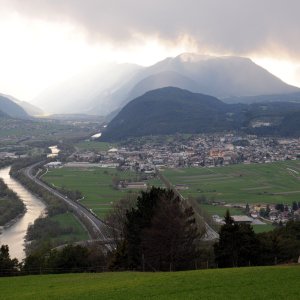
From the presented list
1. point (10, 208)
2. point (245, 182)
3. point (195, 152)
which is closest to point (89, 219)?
point (10, 208)

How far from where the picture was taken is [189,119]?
16912 cm

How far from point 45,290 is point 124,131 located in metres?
150

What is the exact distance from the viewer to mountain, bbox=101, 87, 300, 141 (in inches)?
6102

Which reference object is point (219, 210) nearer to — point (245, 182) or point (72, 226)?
point (72, 226)

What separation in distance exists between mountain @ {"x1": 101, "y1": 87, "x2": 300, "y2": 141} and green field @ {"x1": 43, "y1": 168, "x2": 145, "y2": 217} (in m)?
64.6

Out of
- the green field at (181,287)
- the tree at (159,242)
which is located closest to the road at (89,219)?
the tree at (159,242)

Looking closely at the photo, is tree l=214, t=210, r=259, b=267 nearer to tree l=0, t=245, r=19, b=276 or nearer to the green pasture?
tree l=0, t=245, r=19, b=276

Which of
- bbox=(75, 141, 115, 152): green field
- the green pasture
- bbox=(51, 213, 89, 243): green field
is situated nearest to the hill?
bbox=(75, 141, 115, 152): green field

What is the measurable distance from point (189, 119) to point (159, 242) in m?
145

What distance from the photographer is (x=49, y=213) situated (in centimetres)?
5438

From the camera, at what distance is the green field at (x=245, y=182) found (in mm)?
61688

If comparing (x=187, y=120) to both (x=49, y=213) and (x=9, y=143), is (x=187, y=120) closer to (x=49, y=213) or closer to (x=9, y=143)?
(x=9, y=143)

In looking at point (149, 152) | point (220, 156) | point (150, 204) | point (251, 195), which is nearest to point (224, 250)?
point (150, 204)

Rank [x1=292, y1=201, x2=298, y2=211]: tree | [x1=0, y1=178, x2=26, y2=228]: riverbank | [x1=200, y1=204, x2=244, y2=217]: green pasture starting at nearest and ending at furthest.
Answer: [x1=200, y1=204, x2=244, y2=217]: green pasture
[x1=0, y1=178, x2=26, y2=228]: riverbank
[x1=292, y1=201, x2=298, y2=211]: tree
